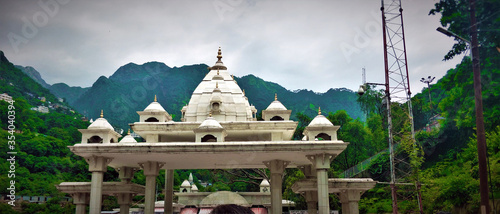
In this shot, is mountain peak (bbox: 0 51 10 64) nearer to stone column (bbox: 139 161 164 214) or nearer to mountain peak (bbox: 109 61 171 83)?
stone column (bbox: 139 161 164 214)

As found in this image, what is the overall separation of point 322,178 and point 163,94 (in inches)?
3732

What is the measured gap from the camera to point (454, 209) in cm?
2939

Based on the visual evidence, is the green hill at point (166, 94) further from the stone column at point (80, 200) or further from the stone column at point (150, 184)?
the stone column at point (80, 200)

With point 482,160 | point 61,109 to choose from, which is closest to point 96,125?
point 482,160

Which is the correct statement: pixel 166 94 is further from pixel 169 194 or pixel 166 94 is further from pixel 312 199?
pixel 312 199

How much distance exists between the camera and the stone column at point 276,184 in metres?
20.4

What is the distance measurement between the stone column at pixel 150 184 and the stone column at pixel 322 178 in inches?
293

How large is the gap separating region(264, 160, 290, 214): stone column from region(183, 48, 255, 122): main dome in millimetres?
3884

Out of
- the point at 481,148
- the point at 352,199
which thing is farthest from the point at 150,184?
the point at 481,148

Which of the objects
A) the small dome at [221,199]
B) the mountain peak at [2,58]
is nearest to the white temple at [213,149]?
the small dome at [221,199]

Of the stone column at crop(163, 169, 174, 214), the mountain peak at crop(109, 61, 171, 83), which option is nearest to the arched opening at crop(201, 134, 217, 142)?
the stone column at crop(163, 169, 174, 214)

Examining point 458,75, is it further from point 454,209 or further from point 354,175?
point 354,175

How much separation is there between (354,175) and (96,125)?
32.4 meters

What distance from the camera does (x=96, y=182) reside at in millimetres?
19281
